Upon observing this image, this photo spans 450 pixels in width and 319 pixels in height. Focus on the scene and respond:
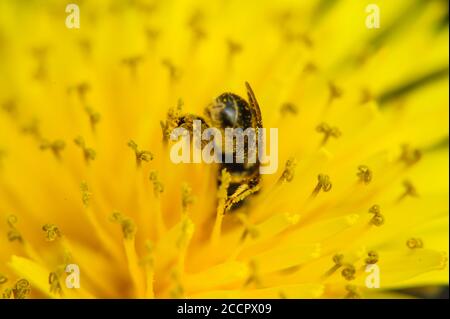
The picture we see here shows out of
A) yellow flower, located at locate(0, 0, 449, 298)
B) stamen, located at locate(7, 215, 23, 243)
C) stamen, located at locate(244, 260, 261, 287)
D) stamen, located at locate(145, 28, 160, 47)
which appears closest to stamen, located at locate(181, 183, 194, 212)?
yellow flower, located at locate(0, 0, 449, 298)

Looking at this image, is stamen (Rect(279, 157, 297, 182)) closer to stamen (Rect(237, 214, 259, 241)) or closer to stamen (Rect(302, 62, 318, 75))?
stamen (Rect(237, 214, 259, 241))

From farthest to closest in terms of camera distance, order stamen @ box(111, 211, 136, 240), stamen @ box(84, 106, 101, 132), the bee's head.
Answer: stamen @ box(84, 106, 101, 132) → stamen @ box(111, 211, 136, 240) → the bee's head

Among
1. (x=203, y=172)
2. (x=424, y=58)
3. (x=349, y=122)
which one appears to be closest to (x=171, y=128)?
(x=203, y=172)

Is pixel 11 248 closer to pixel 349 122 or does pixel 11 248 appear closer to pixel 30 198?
pixel 30 198

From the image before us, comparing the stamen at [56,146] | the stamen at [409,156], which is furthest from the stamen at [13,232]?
the stamen at [409,156]

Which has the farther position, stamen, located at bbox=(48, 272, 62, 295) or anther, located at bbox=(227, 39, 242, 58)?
anther, located at bbox=(227, 39, 242, 58)

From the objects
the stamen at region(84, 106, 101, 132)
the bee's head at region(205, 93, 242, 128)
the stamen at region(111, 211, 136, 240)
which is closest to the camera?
the bee's head at region(205, 93, 242, 128)

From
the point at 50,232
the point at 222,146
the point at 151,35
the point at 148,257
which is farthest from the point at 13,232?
the point at 151,35

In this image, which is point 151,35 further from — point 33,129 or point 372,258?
point 372,258
